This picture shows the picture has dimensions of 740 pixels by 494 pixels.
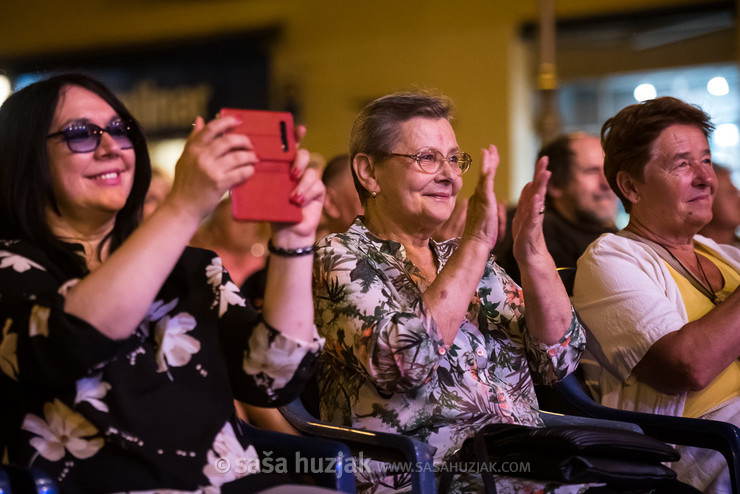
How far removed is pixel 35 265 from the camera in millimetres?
1685

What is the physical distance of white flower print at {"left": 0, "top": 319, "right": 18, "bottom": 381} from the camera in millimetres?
1564

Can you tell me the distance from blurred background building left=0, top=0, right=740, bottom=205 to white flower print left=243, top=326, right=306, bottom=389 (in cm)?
470

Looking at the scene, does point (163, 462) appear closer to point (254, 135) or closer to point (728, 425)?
point (254, 135)

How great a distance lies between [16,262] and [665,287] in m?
1.82

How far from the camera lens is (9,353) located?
1573mm

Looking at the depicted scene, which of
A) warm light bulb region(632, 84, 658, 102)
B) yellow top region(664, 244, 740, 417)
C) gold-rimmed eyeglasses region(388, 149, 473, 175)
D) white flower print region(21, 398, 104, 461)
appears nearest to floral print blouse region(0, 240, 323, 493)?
white flower print region(21, 398, 104, 461)

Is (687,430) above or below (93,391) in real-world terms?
below

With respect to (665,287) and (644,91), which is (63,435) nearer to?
(665,287)

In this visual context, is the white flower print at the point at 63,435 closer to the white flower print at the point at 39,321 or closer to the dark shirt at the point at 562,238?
the white flower print at the point at 39,321

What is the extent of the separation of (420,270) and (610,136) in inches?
36.5

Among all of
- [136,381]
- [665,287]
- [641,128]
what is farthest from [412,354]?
[641,128]

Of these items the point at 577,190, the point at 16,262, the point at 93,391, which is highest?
the point at 577,190

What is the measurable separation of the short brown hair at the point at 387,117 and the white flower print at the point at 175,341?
86 centimetres

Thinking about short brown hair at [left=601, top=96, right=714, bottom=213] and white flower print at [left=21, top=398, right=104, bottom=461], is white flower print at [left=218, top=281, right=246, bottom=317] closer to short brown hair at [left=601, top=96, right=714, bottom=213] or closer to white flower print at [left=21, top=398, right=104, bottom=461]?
white flower print at [left=21, top=398, right=104, bottom=461]
